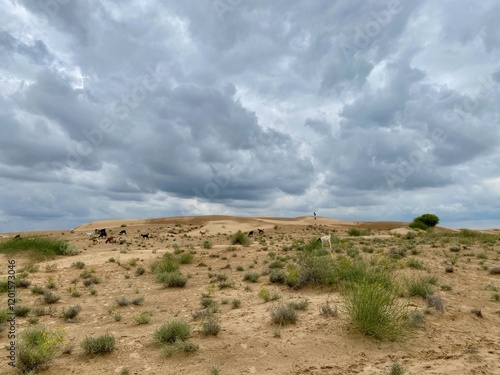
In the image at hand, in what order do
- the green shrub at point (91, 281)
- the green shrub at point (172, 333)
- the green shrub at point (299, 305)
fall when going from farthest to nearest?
the green shrub at point (91, 281) < the green shrub at point (299, 305) < the green shrub at point (172, 333)

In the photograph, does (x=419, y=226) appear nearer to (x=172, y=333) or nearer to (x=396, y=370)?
(x=396, y=370)

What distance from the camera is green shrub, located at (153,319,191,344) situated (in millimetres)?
7789

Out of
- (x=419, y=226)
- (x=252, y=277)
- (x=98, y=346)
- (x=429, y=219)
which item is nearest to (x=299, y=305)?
(x=98, y=346)

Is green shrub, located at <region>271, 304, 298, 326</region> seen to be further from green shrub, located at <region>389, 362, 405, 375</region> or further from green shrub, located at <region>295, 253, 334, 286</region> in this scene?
green shrub, located at <region>295, 253, 334, 286</region>

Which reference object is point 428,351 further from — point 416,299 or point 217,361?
point 217,361

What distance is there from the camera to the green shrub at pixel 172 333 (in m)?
7.79

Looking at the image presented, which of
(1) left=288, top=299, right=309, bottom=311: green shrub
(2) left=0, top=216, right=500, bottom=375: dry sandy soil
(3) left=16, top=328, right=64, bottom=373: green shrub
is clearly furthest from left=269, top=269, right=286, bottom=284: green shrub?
(3) left=16, top=328, right=64, bottom=373: green shrub

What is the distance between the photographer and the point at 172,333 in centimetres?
784

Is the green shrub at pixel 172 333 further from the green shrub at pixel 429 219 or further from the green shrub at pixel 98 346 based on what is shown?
the green shrub at pixel 429 219

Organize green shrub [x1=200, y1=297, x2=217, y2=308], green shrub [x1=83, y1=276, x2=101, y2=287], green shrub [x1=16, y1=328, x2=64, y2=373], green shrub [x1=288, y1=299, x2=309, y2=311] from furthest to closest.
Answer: green shrub [x1=83, y1=276, x2=101, y2=287], green shrub [x1=200, y1=297, x2=217, y2=308], green shrub [x1=288, y1=299, x2=309, y2=311], green shrub [x1=16, y1=328, x2=64, y2=373]

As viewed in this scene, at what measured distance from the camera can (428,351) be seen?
24.1ft

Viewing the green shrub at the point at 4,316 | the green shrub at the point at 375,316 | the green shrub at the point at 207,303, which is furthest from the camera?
the green shrub at the point at 207,303

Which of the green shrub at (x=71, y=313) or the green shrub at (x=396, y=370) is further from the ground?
the green shrub at (x=396, y=370)

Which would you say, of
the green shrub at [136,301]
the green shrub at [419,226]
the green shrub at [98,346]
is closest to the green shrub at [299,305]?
the green shrub at [98,346]
